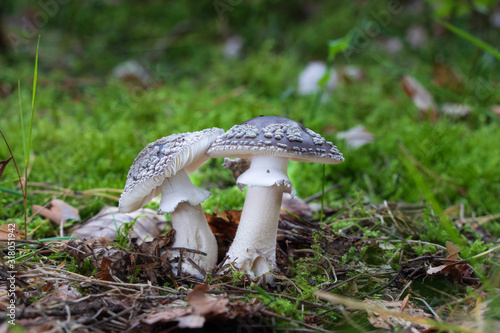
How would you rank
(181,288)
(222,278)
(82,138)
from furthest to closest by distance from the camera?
(82,138) < (222,278) < (181,288)

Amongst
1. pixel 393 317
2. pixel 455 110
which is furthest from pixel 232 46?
pixel 393 317

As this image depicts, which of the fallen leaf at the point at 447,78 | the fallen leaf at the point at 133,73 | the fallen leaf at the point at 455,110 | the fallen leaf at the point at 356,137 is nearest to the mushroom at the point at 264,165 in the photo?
the fallen leaf at the point at 356,137

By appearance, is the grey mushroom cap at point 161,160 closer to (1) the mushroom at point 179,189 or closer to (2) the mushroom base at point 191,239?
(1) the mushroom at point 179,189

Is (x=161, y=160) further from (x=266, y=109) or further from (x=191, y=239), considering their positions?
(x=266, y=109)

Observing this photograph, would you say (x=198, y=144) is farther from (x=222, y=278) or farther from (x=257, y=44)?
(x=257, y=44)

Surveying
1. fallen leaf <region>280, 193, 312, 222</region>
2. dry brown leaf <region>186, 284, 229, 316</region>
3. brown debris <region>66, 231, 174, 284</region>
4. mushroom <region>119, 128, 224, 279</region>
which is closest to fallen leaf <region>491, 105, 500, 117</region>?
fallen leaf <region>280, 193, 312, 222</region>

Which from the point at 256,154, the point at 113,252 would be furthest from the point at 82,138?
the point at 256,154

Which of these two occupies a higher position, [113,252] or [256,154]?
[256,154]
